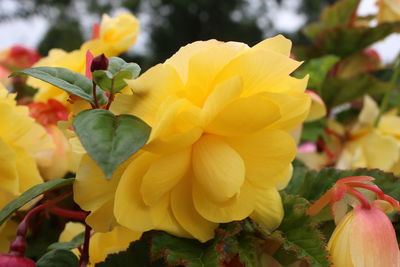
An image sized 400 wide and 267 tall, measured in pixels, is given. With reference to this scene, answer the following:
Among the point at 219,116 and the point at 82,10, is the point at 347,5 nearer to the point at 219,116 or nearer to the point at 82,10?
the point at 219,116

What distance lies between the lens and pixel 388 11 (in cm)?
82

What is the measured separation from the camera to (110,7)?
10.7 meters

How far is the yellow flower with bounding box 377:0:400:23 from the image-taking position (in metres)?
0.80

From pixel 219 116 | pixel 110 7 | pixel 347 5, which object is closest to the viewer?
pixel 219 116

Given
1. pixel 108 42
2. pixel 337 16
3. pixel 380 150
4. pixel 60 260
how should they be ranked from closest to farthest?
pixel 60 260, pixel 108 42, pixel 380 150, pixel 337 16

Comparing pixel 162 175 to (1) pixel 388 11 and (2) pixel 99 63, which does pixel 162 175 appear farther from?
(1) pixel 388 11

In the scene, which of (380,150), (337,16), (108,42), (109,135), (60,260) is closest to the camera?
(109,135)

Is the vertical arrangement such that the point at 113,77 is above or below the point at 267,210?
above

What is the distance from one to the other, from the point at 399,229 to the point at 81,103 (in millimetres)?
260

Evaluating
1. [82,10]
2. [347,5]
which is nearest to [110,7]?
[82,10]

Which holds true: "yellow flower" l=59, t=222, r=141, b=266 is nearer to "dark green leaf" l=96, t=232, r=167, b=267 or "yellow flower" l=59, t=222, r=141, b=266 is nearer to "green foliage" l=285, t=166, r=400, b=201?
"dark green leaf" l=96, t=232, r=167, b=267

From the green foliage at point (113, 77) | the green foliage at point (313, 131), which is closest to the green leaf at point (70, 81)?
the green foliage at point (113, 77)

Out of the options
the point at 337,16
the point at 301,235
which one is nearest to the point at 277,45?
the point at 301,235

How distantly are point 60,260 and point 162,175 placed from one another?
0.13 meters
